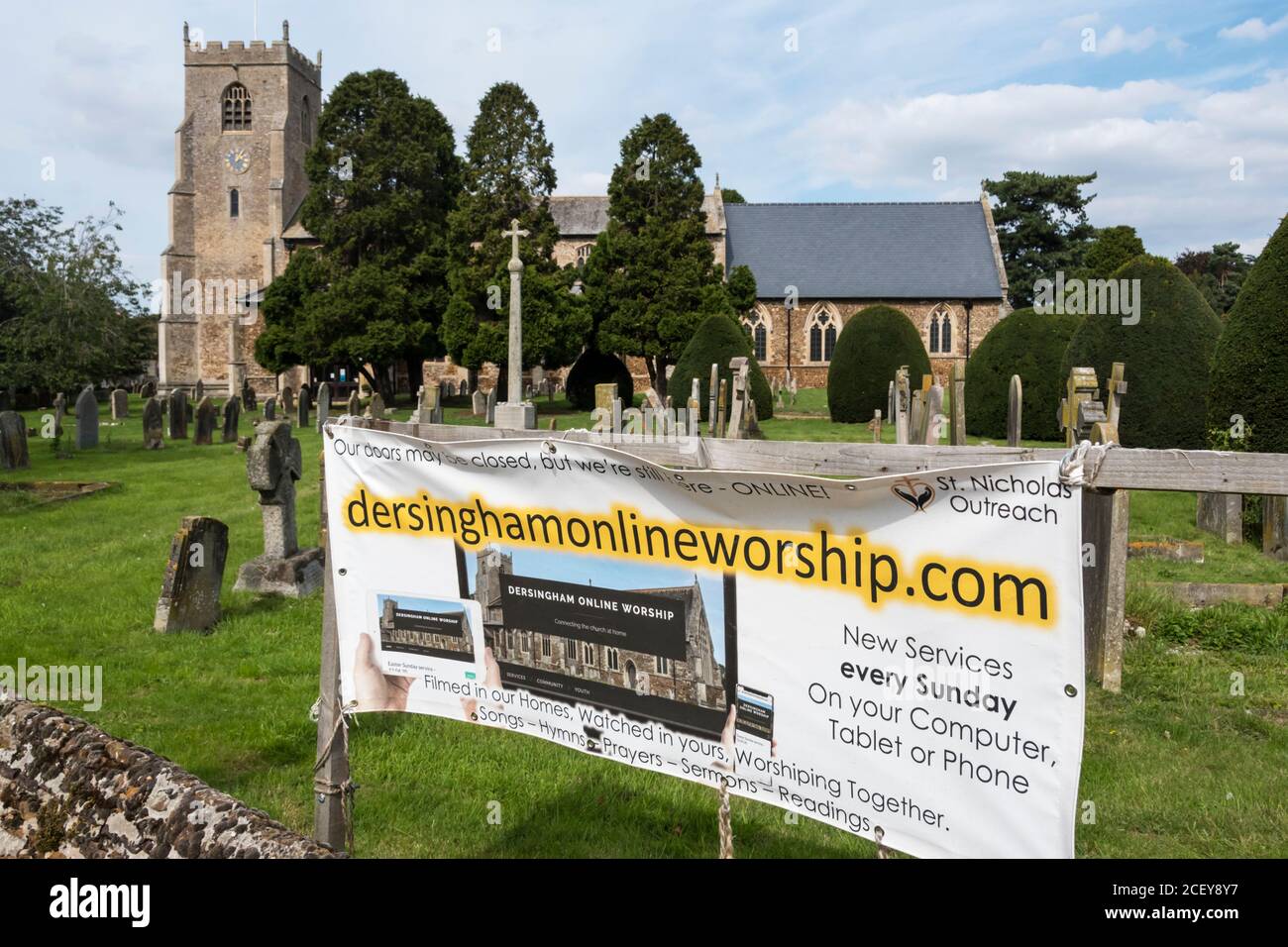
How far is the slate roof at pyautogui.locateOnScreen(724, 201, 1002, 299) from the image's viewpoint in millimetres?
45625

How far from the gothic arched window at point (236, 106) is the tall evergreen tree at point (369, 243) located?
15841 mm

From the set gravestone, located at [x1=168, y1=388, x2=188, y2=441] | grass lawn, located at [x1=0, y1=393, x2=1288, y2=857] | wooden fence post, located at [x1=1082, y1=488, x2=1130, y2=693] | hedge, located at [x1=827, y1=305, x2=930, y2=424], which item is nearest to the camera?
grass lawn, located at [x1=0, y1=393, x2=1288, y2=857]

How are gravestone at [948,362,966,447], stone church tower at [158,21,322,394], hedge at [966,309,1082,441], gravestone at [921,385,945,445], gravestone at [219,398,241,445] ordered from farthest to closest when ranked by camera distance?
stone church tower at [158,21,322,394] < gravestone at [219,398,241,445] < hedge at [966,309,1082,441] < gravestone at [921,385,945,445] < gravestone at [948,362,966,447]

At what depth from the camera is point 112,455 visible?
18703mm

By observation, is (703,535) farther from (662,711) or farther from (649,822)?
(649,822)

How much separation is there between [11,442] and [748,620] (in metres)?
17.1

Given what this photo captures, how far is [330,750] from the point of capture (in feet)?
11.7

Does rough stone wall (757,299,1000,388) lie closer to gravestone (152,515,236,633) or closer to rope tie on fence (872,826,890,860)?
gravestone (152,515,236,633)

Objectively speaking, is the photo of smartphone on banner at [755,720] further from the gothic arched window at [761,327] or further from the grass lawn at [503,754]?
the gothic arched window at [761,327]

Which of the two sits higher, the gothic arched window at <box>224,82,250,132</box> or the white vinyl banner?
the gothic arched window at <box>224,82,250,132</box>

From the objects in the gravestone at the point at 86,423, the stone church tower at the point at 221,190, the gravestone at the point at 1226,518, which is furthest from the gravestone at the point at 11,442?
the stone church tower at the point at 221,190

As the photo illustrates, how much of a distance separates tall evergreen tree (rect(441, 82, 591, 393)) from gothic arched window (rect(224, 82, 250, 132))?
2048 cm

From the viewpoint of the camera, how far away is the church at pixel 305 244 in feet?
149

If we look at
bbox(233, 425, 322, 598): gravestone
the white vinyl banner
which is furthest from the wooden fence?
bbox(233, 425, 322, 598): gravestone
